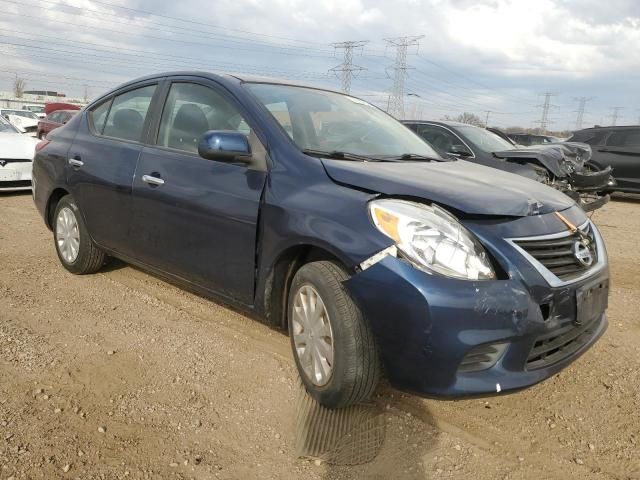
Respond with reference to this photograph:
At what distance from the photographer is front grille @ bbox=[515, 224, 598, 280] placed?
2.39m

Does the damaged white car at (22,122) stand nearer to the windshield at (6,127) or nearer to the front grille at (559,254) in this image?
the windshield at (6,127)

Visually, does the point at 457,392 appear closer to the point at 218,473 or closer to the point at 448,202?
the point at 448,202

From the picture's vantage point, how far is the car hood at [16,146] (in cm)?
826

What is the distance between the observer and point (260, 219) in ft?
9.37

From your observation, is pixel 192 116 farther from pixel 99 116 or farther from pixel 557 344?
pixel 557 344

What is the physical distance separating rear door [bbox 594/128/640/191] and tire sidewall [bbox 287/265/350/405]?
10718 mm

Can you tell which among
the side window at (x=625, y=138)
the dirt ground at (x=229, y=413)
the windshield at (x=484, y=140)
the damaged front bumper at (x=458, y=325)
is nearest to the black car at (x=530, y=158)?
the windshield at (x=484, y=140)

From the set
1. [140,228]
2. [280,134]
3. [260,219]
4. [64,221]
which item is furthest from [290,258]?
[64,221]

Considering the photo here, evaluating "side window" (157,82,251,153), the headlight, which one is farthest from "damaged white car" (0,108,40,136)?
the headlight

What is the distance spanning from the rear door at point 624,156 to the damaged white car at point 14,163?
36.1ft

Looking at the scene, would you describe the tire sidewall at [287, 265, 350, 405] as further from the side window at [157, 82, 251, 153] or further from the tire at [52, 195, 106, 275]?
the tire at [52, 195, 106, 275]

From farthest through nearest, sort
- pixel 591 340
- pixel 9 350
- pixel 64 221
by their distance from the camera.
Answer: pixel 64 221, pixel 9 350, pixel 591 340

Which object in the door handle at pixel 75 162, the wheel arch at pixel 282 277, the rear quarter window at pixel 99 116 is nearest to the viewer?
the wheel arch at pixel 282 277

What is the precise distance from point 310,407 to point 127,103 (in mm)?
2725
